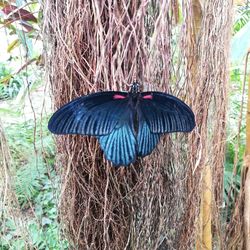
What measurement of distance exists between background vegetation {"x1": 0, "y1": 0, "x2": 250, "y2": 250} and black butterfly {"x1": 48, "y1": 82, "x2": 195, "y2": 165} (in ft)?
0.60

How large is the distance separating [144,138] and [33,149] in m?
0.91

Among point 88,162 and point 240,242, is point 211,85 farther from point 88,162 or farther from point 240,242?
point 240,242

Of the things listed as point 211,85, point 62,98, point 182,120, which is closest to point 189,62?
point 211,85

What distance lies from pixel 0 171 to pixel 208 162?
54 centimetres

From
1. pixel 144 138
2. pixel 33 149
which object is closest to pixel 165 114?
pixel 144 138

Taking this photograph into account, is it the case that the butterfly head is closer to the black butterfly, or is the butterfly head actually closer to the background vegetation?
the black butterfly

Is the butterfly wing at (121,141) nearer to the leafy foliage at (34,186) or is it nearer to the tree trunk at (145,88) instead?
the tree trunk at (145,88)

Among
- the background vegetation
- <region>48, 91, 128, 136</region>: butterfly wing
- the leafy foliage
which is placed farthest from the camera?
the leafy foliage

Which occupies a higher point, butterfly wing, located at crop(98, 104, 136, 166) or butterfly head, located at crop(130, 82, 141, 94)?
butterfly head, located at crop(130, 82, 141, 94)

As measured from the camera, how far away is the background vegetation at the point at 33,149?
94cm

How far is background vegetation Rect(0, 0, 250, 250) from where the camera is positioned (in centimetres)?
94

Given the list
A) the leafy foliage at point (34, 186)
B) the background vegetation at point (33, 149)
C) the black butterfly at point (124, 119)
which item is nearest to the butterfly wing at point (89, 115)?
the black butterfly at point (124, 119)

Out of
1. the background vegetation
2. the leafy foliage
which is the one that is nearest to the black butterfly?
the background vegetation

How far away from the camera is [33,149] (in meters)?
1.55
